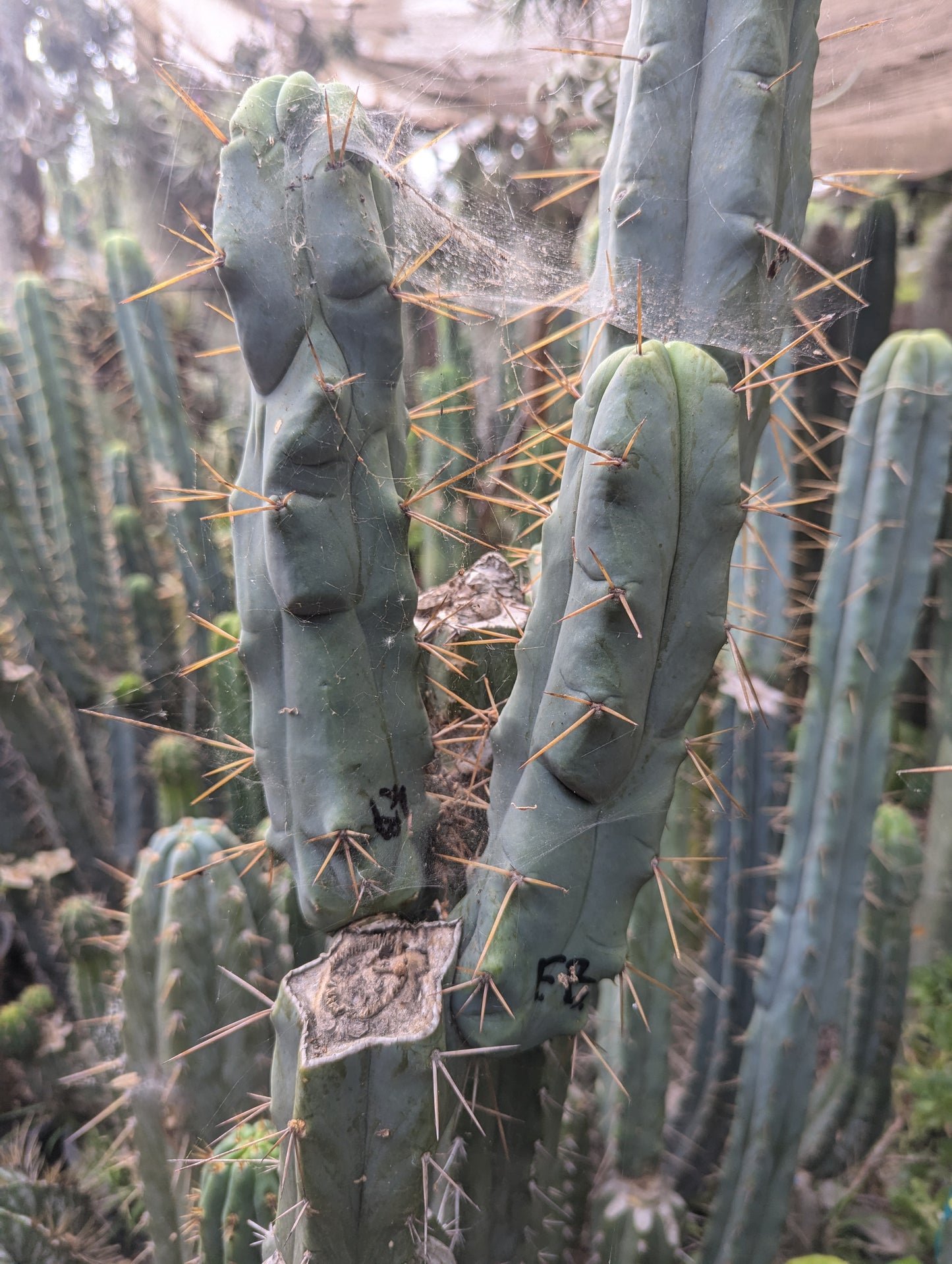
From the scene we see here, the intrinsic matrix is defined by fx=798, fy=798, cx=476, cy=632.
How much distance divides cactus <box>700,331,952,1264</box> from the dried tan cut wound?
1.18 meters

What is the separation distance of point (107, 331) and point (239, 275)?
3477 millimetres

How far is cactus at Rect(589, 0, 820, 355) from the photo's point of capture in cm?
92

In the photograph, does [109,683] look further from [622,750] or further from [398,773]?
[622,750]

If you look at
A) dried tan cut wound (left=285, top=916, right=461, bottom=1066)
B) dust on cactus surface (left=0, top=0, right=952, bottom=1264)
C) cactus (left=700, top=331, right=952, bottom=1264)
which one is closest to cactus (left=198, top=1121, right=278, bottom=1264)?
dust on cactus surface (left=0, top=0, right=952, bottom=1264)

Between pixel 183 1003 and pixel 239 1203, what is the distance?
381mm

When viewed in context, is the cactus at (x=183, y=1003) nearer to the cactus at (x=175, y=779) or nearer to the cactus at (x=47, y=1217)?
the cactus at (x=47, y=1217)

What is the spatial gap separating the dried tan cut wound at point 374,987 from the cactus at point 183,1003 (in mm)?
618

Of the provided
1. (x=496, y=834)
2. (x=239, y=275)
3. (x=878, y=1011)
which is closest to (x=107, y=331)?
(x=239, y=275)

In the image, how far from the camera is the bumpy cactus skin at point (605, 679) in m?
0.84

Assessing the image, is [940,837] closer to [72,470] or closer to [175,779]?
[175,779]

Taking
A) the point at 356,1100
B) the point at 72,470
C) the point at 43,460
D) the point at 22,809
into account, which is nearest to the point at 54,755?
the point at 22,809

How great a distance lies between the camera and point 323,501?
0.90 meters

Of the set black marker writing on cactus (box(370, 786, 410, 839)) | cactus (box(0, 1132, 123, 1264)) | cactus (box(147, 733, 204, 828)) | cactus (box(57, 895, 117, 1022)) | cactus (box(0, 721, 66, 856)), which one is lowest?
cactus (box(0, 1132, 123, 1264))

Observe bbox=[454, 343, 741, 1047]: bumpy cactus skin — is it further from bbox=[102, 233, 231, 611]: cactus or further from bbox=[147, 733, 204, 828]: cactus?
bbox=[102, 233, 231, 611]: cactus
